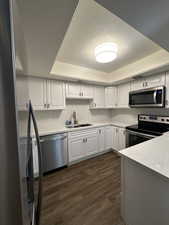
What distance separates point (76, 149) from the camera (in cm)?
273

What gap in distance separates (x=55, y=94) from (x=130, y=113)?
2.36 m

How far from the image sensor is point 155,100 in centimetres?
228

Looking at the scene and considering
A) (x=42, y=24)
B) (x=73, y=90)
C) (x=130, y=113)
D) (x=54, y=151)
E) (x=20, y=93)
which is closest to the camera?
(x=20, y=93)

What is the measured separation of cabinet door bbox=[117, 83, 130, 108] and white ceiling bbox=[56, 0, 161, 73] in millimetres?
769

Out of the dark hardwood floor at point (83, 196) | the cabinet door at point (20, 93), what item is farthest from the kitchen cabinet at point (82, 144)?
the cabinet door at point (20, 93)

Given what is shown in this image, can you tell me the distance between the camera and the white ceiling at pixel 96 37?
4.14 ft

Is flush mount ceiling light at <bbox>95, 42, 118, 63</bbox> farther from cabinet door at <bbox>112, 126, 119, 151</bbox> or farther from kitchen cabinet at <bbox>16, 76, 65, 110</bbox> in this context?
cabinet door at <bbox>112, 126, 119, 151</bbox>

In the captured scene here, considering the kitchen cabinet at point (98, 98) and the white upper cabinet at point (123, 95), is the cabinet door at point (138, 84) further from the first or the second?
the kitchen cabinet at point (98, 98)

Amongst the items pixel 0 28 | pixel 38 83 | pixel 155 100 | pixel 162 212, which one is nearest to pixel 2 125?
pixel 0 28

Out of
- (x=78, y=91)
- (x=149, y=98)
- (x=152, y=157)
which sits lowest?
(x=152, y=157)

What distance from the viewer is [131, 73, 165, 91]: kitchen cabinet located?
2.35 meters

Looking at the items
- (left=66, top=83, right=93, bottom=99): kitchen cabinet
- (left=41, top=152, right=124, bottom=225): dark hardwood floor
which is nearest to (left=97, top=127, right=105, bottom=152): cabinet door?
(left=41, top=152, right=124, bottom=225): dark hardwood floor

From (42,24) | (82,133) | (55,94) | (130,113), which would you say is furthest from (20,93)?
(130,113)

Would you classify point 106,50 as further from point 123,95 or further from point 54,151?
point 54,151
